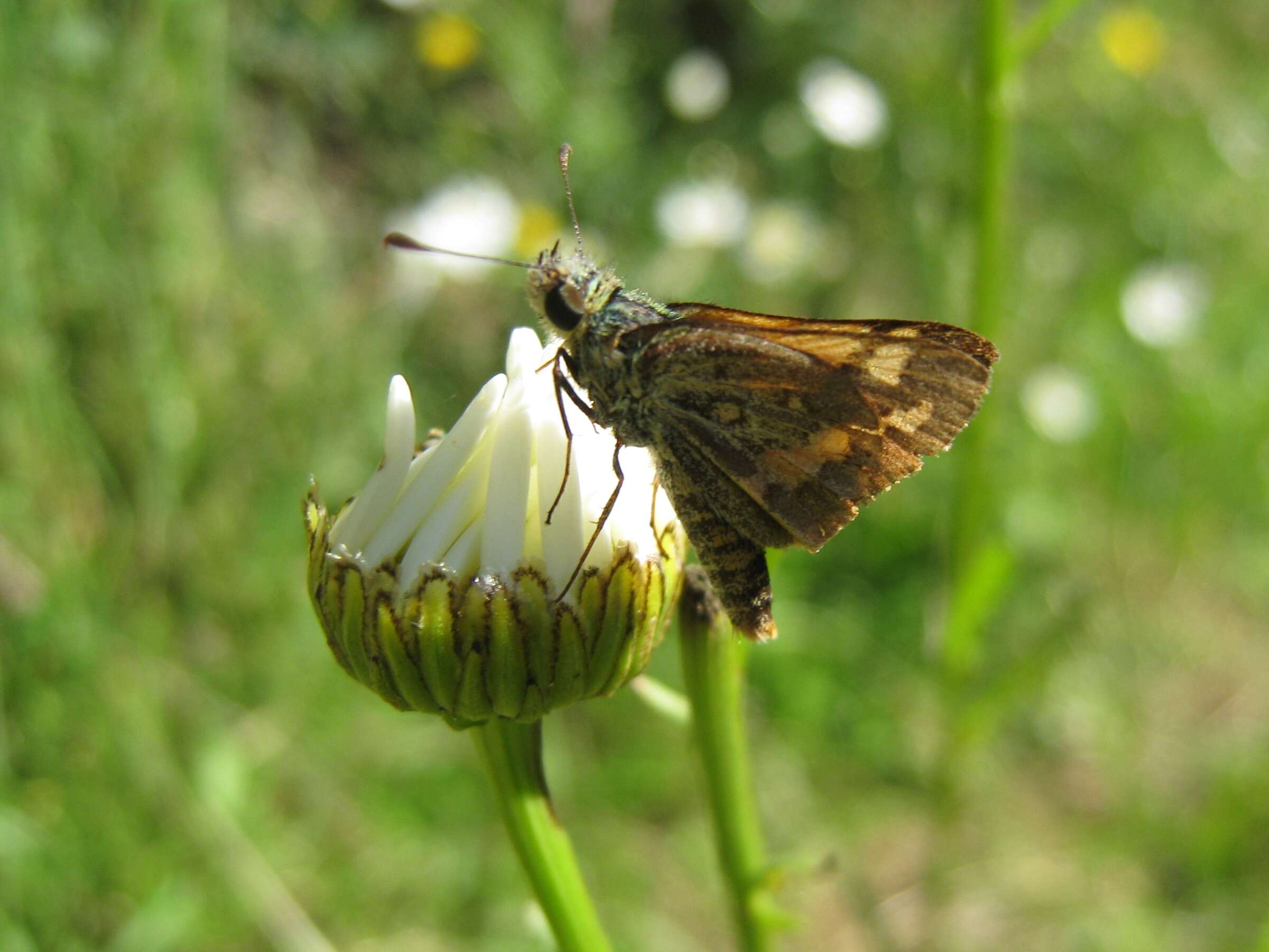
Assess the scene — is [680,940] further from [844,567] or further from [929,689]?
[844,567]

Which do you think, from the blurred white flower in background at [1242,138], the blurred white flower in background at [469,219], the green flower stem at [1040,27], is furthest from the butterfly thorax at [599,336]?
the blurred white flower in background at [1242,138]

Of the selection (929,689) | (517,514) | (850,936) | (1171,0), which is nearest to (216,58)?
(517,514)

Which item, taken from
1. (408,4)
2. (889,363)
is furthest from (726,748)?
(408,4)

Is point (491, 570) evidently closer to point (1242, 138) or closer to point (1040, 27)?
point (1040, 27)

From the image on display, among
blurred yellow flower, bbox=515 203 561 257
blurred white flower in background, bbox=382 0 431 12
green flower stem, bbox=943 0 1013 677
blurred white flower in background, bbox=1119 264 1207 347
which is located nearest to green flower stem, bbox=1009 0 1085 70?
green flower stem, bbox=943 0 1013 677

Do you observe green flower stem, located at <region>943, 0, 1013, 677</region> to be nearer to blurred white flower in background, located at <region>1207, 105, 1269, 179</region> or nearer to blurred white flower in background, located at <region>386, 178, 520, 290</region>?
blurred white flower in background, located at <region>386, 178, 520, 290</region>

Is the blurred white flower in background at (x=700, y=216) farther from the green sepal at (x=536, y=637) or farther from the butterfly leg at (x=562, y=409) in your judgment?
the green sepal at (x=536, y=637)

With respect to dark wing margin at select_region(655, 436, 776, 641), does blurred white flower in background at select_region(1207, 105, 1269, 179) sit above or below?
above
